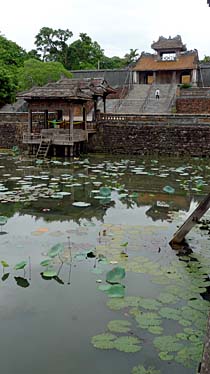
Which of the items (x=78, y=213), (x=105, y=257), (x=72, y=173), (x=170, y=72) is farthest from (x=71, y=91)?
(x=170, y=72)

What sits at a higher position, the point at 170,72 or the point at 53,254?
the point at 170,72

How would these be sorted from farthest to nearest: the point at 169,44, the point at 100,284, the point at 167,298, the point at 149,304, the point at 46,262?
1. the point at 169,44
2. the point at 46,262
3. the point at 100,284
4. the point at 167,298
5. the point at 149,304

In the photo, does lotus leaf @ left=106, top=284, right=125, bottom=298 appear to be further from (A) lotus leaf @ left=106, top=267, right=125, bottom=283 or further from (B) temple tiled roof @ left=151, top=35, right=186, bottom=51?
(B) temple tiled roof @ left=151, top=35, right=186, bottom=51

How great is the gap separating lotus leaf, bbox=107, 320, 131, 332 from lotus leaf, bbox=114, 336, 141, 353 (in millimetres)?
118

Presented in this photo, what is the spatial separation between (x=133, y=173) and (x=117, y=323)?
8409 millimetres

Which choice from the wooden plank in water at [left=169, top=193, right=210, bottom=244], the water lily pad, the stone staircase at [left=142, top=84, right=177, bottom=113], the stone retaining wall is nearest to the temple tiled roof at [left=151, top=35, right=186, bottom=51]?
the stone staircase at [left=142, top=84, right=177, bottom=113]

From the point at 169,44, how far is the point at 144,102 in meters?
10.6

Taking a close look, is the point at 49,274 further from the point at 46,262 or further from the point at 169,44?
the point at 169,44

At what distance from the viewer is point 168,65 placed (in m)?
31.6

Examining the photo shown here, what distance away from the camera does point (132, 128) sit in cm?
1758

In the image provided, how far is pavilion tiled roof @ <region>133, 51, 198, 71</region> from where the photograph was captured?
31031mm

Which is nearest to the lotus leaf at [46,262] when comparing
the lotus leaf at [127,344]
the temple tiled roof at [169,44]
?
the lotus leaf at [127,344]

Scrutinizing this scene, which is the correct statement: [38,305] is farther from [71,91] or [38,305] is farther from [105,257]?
[71,91]

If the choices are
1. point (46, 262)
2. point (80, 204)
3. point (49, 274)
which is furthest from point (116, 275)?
point (80, 204)
